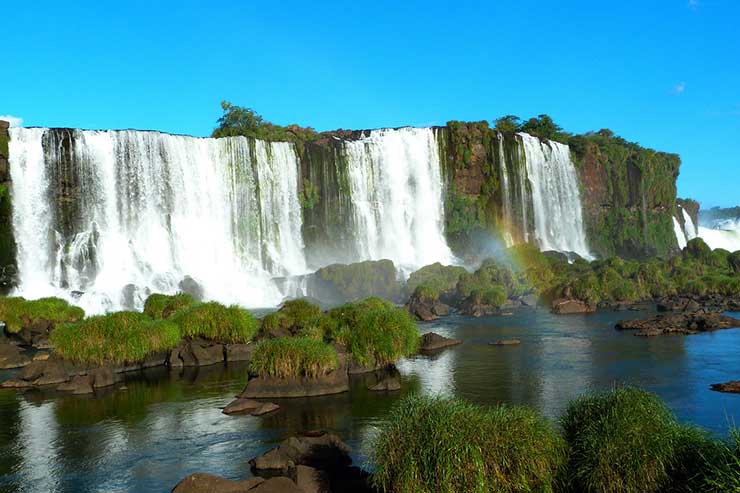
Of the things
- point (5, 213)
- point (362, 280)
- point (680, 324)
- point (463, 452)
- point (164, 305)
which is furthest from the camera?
point (362, 280)

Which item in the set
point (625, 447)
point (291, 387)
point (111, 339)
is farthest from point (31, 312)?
point (625, 447)

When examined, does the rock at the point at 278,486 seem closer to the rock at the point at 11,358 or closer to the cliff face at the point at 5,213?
the rock at the point at 11,358

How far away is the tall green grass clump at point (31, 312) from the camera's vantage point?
3603 cm

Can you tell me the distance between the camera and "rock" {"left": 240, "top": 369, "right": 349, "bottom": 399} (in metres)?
22.3

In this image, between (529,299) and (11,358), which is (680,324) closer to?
(529,299)

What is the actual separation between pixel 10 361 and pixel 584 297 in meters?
35.9

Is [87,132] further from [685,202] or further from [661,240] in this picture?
[685,202]

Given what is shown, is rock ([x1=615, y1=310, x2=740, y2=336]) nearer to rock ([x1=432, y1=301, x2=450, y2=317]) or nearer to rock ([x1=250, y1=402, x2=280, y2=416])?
rock ([x1=432, y1=301, x2=450, y2=317])

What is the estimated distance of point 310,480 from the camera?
13.7m

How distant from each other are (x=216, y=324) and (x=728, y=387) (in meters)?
19.0

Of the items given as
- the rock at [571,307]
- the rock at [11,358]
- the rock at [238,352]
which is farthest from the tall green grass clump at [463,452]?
the rock at [571,307]

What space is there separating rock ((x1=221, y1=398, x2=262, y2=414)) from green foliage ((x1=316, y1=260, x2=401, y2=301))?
3243cm

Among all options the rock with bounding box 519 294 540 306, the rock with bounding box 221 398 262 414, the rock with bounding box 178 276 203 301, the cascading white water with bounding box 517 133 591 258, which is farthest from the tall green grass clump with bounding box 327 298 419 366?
the cascading white water with bounding box 517 133 591 258

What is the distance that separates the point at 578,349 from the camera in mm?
31547
